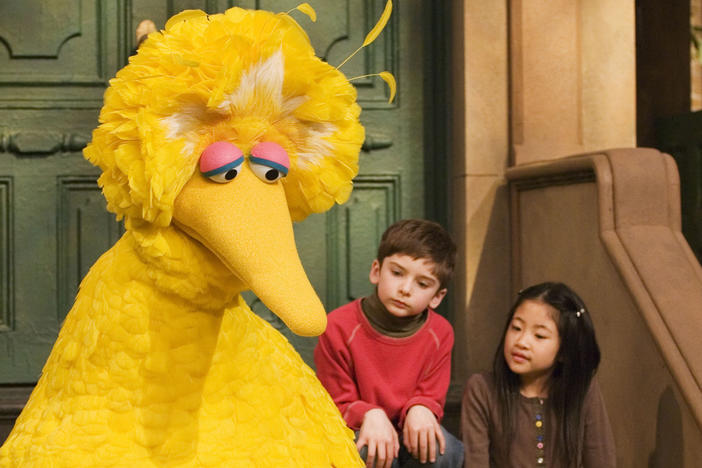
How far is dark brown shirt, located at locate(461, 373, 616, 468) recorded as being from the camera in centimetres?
242

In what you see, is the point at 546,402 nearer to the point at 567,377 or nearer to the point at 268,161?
the point at 567,377

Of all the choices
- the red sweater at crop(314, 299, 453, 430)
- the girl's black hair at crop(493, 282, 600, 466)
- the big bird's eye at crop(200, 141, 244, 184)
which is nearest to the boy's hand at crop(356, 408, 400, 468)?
the red sweater at crop(314, 299, 453, 430)

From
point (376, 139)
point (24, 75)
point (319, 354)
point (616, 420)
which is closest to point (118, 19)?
point (24, 75)

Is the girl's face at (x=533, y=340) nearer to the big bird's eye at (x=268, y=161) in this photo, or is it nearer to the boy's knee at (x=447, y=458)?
the boy's knee at (x=447, y=458)

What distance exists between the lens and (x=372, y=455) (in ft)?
7.20

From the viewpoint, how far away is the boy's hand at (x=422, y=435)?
2.26 meters

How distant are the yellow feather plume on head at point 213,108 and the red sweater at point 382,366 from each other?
3.79 ft

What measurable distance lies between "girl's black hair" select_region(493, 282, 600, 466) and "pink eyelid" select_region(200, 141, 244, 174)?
1.44m

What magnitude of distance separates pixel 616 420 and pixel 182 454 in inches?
72.6

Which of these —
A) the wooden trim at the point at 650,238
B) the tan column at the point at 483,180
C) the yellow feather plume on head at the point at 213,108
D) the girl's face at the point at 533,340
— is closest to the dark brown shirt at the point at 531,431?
the girl's face at the point at 533,340

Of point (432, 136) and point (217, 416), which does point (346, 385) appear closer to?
point (217, 416)

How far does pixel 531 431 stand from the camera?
245cm

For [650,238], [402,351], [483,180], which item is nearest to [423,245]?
[402,351]

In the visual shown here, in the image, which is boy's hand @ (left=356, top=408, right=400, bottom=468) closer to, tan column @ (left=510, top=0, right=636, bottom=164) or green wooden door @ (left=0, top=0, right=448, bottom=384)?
green wooden door @ (left=0, top=0, right=448, bottom=384)
